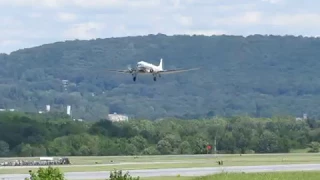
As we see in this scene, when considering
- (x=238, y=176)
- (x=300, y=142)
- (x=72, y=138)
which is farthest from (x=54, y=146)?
(x=238, y=176)

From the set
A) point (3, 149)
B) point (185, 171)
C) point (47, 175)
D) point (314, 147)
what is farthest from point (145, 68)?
point (47, 175)

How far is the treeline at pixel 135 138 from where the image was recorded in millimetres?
162875

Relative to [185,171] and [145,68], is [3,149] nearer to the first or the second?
[145,68]

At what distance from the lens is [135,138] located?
170 meters

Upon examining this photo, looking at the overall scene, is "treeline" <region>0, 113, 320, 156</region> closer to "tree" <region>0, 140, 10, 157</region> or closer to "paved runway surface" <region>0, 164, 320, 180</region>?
"tree" <region>0, 140, 10, 157</region>

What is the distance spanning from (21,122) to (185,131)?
93.8 feet

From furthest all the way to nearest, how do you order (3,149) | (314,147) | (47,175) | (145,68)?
(314,147) < (3,149) < (145,68) < (47,175)

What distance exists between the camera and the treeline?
534 feet

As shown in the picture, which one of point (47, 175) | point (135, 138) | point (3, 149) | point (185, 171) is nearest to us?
point (47, 175)

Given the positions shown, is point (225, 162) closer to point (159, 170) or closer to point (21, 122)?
point (159, 170)

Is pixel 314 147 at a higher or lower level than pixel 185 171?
lower

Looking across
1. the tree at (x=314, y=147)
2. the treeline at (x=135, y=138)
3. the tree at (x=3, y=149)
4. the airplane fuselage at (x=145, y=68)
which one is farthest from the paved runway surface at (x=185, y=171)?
the tree at (x=3, y=149)

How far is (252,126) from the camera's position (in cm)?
19138

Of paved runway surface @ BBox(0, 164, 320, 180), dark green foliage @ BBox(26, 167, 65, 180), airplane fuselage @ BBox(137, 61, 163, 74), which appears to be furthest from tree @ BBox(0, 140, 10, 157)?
dark green foliage @ BBox(26, 167, 65, 180)
